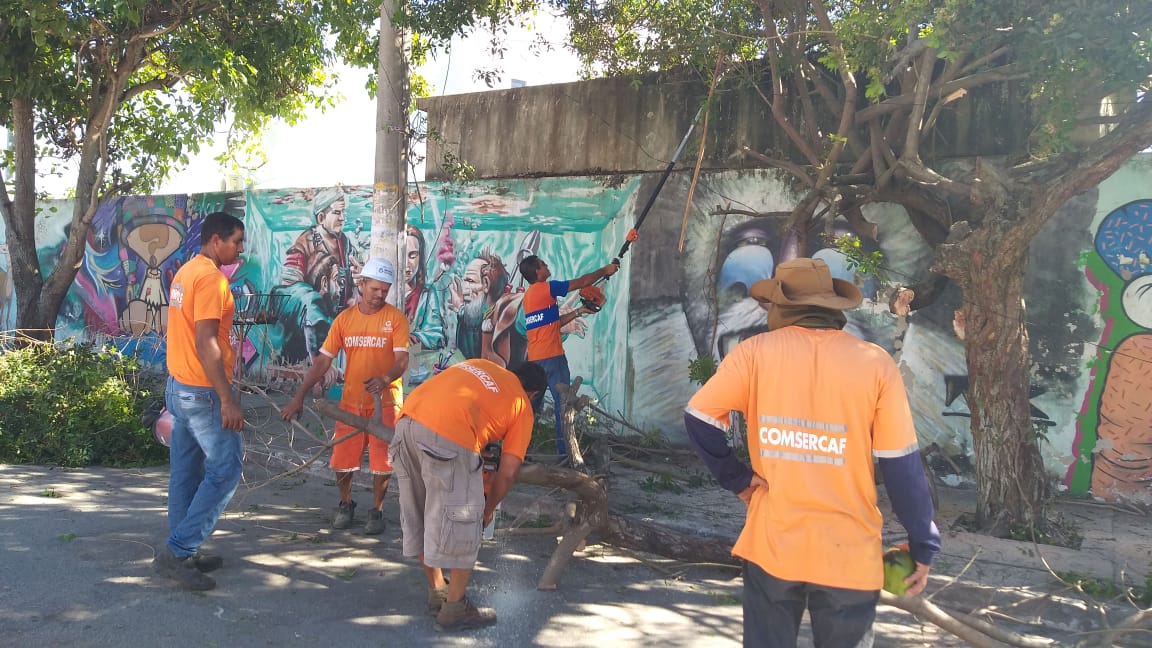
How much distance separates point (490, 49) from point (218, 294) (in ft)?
18.2

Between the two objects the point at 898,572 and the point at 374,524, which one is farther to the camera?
the point at 374,524

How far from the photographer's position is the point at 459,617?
4.16 metres

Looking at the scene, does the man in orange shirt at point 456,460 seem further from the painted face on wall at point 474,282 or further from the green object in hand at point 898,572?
the painted face on wall at point 474,282

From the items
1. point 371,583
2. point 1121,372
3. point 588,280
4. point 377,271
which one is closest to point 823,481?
point 371,583

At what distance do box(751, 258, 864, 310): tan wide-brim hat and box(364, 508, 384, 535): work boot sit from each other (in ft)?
12.2

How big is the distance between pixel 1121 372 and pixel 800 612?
566 cm

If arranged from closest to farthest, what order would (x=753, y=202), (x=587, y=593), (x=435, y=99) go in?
(x=587, y=593)
(x=753, y=202)
(x=435, y=99)

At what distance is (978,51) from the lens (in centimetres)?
645

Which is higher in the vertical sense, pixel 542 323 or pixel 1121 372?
pixel 542 323

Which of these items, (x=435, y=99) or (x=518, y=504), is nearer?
(x=518, y=504)

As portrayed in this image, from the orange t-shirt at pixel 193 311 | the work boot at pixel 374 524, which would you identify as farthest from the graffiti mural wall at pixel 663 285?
the orange t-shirt at pixel 193 311

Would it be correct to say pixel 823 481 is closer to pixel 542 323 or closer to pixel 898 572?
pixel 898 572

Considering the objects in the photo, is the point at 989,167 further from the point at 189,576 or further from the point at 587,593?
the point at 189,576

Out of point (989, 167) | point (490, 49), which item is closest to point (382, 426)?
point (989, 167)
